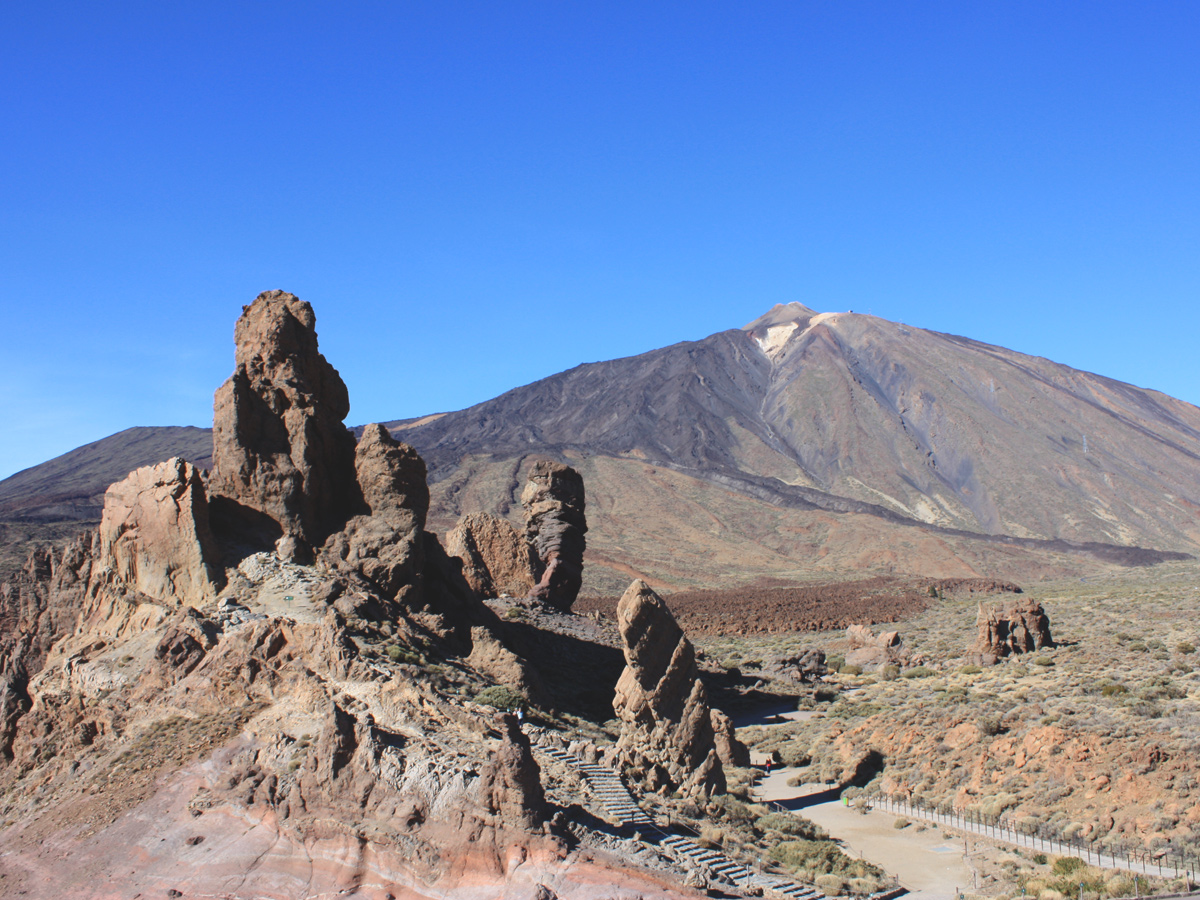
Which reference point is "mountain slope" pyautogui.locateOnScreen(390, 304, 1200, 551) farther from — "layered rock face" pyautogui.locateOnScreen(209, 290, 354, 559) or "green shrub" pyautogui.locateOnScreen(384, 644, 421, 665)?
"green shrub" pyautogui.locateOnScreen(384, 644, 421, 665)

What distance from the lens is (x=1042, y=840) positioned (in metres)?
18.7

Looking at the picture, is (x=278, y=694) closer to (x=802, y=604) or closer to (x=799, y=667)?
(x=799, y=667)

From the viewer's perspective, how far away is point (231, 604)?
69.2 feet

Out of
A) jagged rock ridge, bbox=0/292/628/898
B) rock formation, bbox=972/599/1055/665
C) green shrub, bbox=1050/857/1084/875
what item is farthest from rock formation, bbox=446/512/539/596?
green shrub, bbox=1050/857/1084/875

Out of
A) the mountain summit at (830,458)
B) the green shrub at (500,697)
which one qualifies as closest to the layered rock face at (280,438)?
the green shrub at (500,697)

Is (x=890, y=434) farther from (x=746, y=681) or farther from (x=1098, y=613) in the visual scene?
(x=746, y=681)

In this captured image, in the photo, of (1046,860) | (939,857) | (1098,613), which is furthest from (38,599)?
(1098,613)

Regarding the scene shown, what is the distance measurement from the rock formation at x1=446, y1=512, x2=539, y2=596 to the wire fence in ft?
58.3

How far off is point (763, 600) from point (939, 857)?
168 ft

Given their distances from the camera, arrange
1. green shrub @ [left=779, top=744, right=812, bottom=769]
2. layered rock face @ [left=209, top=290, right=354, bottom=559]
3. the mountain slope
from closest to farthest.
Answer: layered rock face @ [left=209, top=290, right=354, bottom=559] → green shrub @ [left=779, top=744, right=812, bottom=769] → the mountain slope

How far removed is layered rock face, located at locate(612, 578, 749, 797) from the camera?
1995 centimetres

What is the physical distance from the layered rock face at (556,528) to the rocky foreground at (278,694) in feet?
26.6

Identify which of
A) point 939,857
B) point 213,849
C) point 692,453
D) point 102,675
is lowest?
point 939,857

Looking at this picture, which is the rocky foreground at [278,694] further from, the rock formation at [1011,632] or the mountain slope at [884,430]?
the mountain slope at [884,430]
